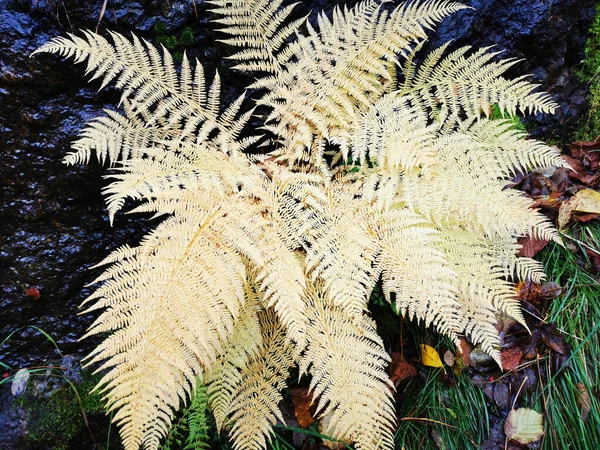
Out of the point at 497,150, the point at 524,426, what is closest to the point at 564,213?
the point at 497,150

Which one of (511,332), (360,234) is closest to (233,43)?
(360,234)

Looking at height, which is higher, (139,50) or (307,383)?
(139,50)

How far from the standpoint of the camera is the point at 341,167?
8.00 ft

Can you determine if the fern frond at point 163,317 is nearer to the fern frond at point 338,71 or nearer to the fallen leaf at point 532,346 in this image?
the fern frond at point 338,71

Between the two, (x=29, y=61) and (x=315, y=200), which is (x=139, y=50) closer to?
(x=29, y=61)

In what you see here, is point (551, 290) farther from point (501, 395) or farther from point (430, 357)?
point (430, 357)

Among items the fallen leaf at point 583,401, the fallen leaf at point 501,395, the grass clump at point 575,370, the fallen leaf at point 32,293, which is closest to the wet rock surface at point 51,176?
the fallen leaf at point 32,293

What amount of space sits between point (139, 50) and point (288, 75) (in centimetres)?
80

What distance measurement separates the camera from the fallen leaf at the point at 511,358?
8.23 feet

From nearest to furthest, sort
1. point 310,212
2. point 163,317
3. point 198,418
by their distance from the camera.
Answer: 1. point 163,317
2. point 310,212
3. point 198,418

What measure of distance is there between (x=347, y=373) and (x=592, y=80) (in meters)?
2.95

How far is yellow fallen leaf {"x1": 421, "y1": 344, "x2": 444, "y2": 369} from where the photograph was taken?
2.64 meters

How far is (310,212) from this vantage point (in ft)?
7.25

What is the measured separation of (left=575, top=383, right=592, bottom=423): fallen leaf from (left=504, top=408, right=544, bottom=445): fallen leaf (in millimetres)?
225
